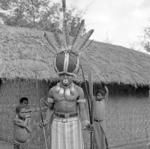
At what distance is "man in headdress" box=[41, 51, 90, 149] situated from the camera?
13.8ft

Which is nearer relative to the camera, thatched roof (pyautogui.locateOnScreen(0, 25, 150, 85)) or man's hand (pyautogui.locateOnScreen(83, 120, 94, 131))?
man's hand (pyautogui.locateOnScreen(83, 120, 94, 131))

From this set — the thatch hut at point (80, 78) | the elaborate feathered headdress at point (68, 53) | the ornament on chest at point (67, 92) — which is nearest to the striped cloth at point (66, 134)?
the ornament on chest at point (67, 92)

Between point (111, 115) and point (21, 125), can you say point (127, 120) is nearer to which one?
point (111, 115)

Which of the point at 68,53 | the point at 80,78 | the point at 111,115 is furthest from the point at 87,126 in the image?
the point at 111,115

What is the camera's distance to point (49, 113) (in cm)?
450

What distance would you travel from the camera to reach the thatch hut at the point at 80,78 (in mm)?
7109

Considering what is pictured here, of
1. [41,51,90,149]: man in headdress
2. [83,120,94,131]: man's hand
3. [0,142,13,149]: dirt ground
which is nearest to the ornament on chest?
[41,51,90,149]: man in headdress

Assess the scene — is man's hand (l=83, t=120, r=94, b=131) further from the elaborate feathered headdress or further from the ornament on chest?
the elaborate feathered headdress

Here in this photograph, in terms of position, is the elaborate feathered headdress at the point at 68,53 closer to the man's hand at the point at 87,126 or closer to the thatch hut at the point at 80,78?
the man's hand at the point at 87,126

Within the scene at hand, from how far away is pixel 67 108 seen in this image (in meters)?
4.27

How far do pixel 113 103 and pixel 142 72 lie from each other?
1899 mm

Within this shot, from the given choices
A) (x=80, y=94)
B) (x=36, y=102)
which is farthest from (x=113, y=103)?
(x=80, y=94)

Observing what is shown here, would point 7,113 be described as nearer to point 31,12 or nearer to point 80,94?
point 80,94

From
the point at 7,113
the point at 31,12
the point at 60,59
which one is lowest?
the point at 7,113
